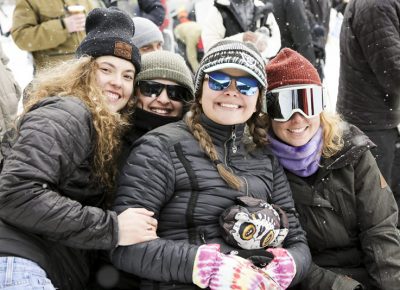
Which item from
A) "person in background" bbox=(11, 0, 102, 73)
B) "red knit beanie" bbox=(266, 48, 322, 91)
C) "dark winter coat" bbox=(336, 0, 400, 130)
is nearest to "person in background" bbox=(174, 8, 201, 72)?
"person in background" bbox=(11, 0, 102, 73)

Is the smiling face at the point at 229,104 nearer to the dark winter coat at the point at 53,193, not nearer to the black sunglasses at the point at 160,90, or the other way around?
the black sunglasses at the point at 160,90

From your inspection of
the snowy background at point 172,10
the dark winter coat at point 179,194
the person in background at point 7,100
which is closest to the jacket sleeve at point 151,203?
the dark winter coat at point 179,194

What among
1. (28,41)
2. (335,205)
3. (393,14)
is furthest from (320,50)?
(335,205)

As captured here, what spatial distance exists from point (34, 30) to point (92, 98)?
225cm

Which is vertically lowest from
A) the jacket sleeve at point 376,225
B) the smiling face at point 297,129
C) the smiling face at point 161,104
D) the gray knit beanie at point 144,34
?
the jacket sleeve at point 376,225

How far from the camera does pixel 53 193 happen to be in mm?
2070

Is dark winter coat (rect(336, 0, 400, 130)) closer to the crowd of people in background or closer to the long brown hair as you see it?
the crowd of people in background

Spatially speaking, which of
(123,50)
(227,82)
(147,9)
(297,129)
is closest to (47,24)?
(147,9)

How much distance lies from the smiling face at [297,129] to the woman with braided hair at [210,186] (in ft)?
0.58

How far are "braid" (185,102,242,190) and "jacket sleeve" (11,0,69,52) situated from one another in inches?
87.7

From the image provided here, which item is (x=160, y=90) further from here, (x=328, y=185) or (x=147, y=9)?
(x=147, y=9)

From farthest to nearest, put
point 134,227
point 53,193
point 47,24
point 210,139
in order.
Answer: point 47,24
point 210,139
point 134,227
point 53,193

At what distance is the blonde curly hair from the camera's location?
7.75ft

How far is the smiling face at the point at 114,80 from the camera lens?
2643mm
